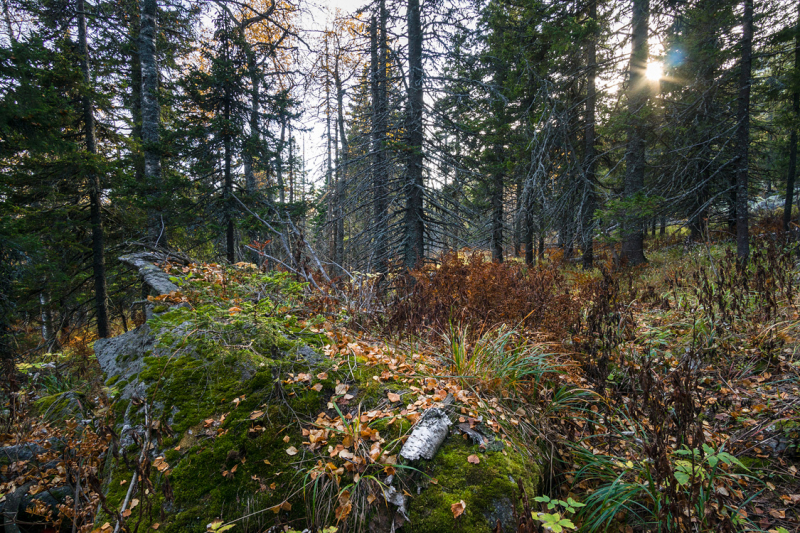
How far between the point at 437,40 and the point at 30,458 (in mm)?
9764

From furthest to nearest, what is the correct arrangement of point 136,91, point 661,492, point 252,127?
point 136,91 → point 252,127 → point 661,492

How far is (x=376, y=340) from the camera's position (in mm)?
3406

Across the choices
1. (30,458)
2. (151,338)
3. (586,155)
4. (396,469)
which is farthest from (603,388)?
(586,155)

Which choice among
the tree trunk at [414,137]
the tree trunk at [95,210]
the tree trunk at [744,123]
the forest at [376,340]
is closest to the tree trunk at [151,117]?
the forest at [376,340]

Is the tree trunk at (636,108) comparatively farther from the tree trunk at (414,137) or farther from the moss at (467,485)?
the moss at (467,485)

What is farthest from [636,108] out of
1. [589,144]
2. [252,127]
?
[252,127]

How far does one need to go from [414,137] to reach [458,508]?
757 centimetres

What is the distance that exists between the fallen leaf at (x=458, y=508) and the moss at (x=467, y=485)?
0.02m

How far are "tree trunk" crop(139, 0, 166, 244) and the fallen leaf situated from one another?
8.10m

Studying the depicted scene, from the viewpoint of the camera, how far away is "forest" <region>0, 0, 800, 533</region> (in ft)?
5.62

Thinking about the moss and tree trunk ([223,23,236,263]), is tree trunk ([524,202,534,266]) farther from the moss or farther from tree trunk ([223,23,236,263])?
the moss

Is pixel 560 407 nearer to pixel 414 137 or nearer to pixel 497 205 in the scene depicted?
pixel 414 137

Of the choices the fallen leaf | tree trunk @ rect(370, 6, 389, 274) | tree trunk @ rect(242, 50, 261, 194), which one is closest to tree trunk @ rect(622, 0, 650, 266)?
tree trunk @ rect(370, 6, 389, 274)

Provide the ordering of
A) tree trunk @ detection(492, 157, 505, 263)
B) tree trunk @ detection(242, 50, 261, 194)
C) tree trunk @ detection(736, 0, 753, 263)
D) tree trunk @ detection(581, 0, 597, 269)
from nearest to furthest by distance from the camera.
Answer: tree trunk @ detection(736, 0, 753, 263), tree trunk @ detection(242, 50, 261, 194), tree trunk @ detection(581, 0, 597, 269), tree trunk @ detection(492, 157, 505, 263)
